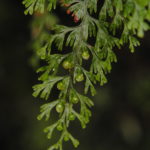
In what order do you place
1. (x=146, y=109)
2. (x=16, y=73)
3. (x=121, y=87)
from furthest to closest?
(x=16, y=73), (x=121, y=87), (x=146, y=109)

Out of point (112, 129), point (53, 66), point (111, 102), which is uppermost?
point (53, 66)

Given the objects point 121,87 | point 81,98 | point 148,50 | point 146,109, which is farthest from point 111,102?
point 81,98

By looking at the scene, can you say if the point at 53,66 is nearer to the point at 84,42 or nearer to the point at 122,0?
the point at 84,42

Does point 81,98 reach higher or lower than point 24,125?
higher

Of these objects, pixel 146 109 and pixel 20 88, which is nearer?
pixel 146 109

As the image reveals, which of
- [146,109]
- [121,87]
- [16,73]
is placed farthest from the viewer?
[16,73]

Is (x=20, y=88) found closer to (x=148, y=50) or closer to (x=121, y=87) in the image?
(x=121, y=87)

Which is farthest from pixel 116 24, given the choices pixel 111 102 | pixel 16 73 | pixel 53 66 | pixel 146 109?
pixel 16 73
